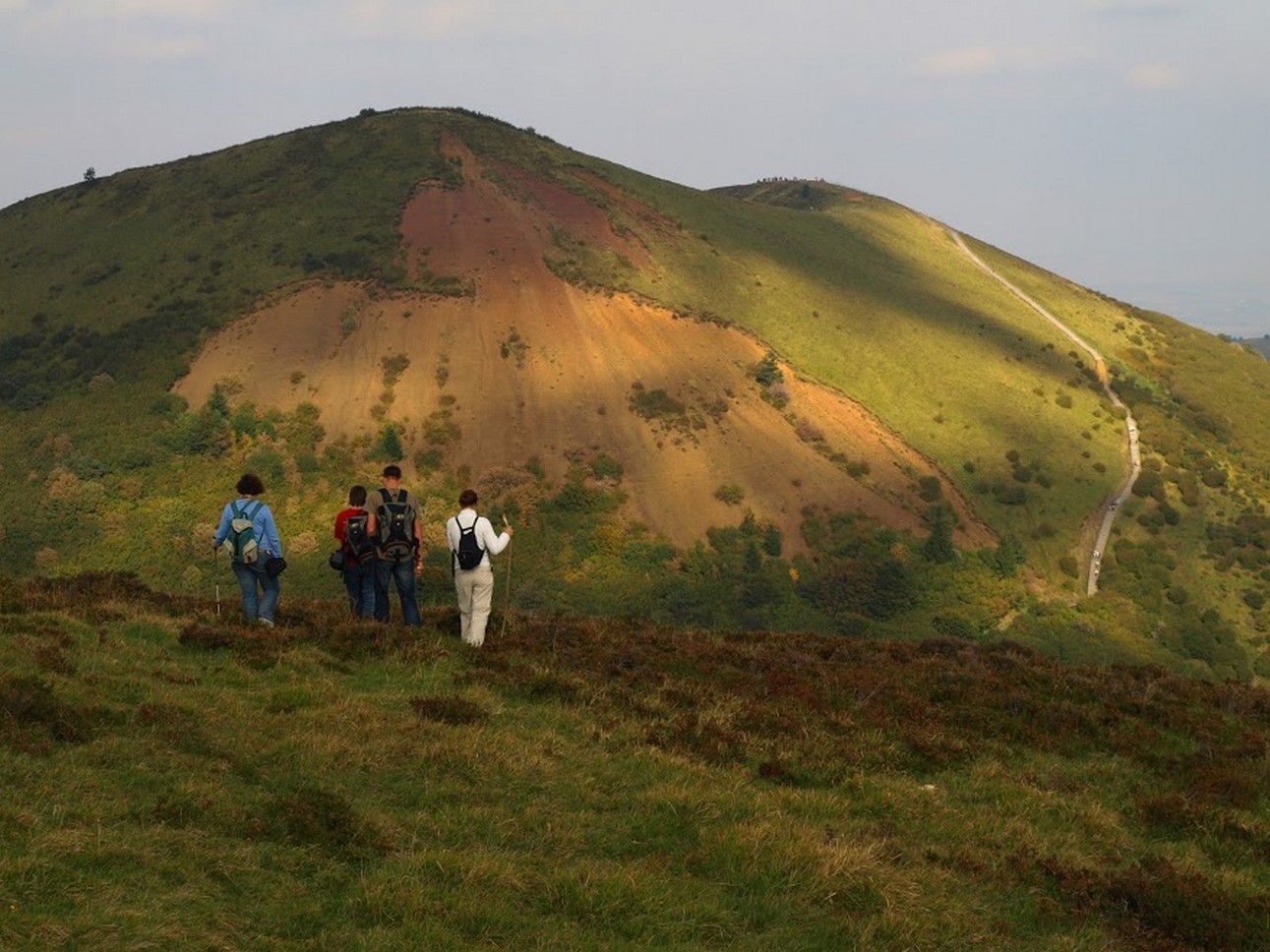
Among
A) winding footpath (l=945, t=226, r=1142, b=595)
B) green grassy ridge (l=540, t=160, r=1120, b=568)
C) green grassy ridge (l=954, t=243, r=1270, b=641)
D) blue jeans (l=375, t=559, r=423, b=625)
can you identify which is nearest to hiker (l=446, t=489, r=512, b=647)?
blue jeans (l=375, t=559, r=423, b=625)

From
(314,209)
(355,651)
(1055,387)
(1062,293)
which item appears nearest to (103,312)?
(314,209)

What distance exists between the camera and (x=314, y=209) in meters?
87.9

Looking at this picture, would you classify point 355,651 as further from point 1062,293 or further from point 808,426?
point 1062,293

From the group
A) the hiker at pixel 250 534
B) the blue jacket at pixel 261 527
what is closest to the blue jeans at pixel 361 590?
the hiker at pixel 250 534

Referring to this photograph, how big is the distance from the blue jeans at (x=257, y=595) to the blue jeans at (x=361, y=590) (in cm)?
130

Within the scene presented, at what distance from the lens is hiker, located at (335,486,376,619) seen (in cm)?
1541

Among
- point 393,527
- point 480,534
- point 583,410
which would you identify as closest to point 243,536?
point 393,527

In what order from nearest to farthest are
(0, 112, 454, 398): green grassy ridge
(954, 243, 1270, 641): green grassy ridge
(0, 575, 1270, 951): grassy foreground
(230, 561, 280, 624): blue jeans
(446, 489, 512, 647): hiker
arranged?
(0, 575, 1270, 951): grassy foreground
(446, 489, 512, 647): hiker
(230, 561, 280, 624): blue jeans
(0, 112, 454, 398): green grassy ridge
(954, 243, 1270, 641): green grassy ridge

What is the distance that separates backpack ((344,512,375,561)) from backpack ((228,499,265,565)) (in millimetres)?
1477

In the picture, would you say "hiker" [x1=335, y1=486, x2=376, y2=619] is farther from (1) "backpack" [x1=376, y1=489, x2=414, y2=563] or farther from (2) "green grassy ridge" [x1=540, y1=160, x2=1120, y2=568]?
(2) "green grassy ridge" [x1=540, y1=160, x2=1120, y2=568]

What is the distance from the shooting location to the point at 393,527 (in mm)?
15328

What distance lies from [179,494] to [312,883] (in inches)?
2407

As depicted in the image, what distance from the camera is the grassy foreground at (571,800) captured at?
6945 mm

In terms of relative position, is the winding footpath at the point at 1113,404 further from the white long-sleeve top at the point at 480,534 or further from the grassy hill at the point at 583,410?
the white long-sleeve top at the point at 480,534
